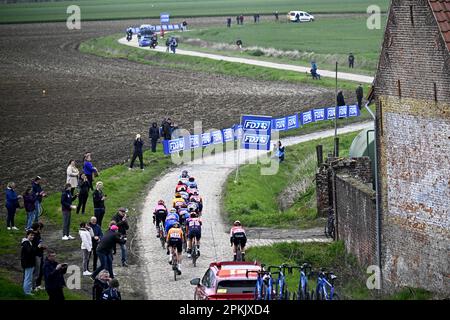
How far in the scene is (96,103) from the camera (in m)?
72.3

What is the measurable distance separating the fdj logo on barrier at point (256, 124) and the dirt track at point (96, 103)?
668 cm

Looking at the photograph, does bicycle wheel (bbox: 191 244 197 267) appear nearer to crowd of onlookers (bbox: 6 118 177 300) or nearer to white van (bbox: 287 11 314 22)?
crowd of onlookers (bbox: 6 118 177 300)

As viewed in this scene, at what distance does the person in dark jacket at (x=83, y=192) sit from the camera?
38.4 m

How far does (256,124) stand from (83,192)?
10.3 metres

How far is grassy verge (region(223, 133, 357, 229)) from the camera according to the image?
39.8 metres

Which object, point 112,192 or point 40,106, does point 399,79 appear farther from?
point 40,106

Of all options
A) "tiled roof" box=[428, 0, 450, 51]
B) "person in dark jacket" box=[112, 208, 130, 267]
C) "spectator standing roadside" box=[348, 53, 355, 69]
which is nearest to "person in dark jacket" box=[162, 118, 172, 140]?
"person in dark jacket" box=[112, 208, 130, 267]

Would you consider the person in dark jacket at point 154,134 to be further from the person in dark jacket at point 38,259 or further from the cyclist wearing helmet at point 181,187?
the person in dark jacket at point 38,259

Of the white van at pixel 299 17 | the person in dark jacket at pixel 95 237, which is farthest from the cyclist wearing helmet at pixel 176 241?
the white van at pixel 299 17

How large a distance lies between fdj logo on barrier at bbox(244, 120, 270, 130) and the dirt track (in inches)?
263

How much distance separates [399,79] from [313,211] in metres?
11.0

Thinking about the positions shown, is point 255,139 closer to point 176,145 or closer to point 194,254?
point 176,145

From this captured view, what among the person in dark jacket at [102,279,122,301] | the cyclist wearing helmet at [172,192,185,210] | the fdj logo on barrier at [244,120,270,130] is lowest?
the cyclist wearing helmet at [172,192,185,210]

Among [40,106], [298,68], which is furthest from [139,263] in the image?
[298,68]
